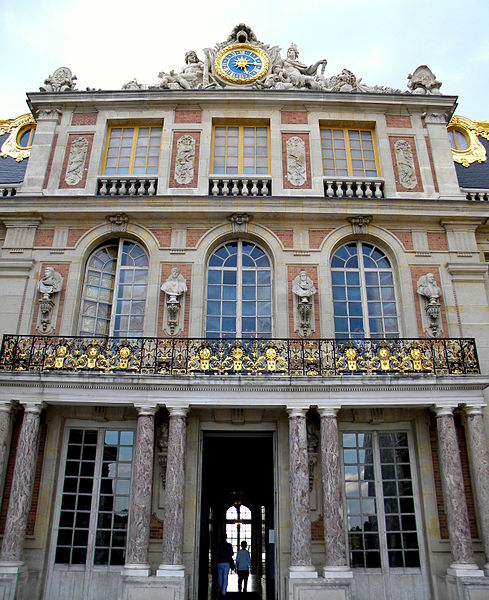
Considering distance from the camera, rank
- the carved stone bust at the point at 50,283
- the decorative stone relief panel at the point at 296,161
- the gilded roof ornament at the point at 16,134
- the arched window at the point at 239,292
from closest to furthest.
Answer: the carved stone bust at the point at 50,283 < the arched window at the point at 239,292 < the decorative stone relief panel at the point at 296,161 < the gilded roof ornament at the point at 16,134

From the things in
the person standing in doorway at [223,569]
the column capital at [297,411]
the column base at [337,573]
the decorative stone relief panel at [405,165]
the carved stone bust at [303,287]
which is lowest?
the person standing in doorway at [223,569]

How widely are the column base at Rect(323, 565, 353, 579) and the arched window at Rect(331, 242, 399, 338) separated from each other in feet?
15.2

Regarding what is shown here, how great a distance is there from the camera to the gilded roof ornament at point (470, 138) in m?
15.4

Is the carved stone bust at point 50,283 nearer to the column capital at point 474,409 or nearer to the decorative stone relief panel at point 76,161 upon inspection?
the decorative stone relief panel at point 76,161

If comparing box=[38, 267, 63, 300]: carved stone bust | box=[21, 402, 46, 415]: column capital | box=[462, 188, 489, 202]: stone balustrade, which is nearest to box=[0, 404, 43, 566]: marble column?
box=[21, 402, 46, 415]: column capital

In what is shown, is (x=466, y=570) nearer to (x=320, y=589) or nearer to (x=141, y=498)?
(x=320, y=589)

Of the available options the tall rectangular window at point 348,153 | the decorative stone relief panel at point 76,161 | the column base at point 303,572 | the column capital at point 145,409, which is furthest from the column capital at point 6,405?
the tall rectangular window at point 348,153

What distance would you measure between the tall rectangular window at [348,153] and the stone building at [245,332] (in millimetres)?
53

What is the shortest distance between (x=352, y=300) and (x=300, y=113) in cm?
543

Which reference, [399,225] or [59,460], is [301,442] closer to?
[59,460]

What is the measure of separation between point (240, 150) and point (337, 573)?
392 inches

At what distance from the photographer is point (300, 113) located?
13.9m

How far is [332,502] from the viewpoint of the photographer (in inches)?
364

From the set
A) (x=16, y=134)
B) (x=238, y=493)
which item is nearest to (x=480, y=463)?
(x=238, y=493)
